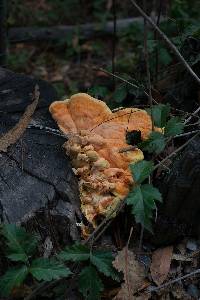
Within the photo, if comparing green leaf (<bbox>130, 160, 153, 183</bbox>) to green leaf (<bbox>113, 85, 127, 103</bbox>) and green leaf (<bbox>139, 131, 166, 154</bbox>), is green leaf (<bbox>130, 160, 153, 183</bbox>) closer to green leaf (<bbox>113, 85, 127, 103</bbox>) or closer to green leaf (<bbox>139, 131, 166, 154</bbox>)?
green leaf (<bbox>139, 131, 166, 154</bbox>)

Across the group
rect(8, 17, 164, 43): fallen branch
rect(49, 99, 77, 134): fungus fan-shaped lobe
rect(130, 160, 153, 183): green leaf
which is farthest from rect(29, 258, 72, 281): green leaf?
rect(8, 17, 164, 43): fallen branch

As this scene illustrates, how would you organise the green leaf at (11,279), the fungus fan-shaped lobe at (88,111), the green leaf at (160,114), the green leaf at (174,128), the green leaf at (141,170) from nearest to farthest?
1. the green leaf at (11,279)
2. the green leaf at (141,170)
3. the green leaf at (174,128)
4. the green leaf at (160,114)
5. the fungus fan-shaped lobe at (88,111)

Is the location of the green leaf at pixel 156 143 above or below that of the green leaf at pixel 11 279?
above

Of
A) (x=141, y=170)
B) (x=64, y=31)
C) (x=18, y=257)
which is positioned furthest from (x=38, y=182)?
(x=64, y=31)

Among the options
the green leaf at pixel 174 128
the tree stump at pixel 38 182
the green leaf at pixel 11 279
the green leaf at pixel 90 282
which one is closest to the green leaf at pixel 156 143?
the green leaf at pixel 174 128

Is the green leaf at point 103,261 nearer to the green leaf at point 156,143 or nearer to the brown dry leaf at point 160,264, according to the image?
the brown dry leaf at point 160,264

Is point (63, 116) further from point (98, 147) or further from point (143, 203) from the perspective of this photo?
point (143, 203)

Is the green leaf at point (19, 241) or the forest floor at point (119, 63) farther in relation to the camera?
the forest floor at point (119, 63)
